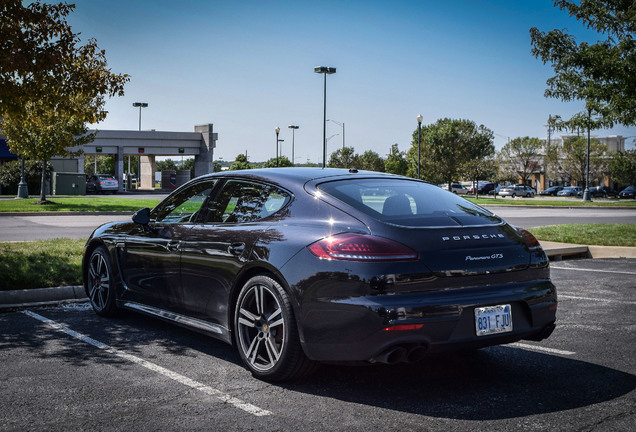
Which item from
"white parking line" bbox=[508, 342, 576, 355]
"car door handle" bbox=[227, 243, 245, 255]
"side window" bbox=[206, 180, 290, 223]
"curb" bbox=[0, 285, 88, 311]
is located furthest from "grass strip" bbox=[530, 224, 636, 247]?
"car door handle" bbox=[227, 243, 245, 255]

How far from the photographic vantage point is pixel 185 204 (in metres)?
6.12

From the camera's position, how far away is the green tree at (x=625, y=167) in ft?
244

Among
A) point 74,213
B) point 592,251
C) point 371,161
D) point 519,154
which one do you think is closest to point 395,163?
point 371,161

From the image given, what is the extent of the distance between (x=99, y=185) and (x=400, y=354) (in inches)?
2142

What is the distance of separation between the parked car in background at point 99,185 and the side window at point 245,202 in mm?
52223

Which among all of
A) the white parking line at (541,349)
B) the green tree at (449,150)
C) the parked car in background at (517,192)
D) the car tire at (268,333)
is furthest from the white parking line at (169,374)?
the parked car in background at (517,192)

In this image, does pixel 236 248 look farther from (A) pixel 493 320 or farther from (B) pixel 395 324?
(A) pixel 493 320

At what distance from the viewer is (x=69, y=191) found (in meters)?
49.6

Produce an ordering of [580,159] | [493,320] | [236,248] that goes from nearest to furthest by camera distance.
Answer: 1. [493,320]
2. [236,248]
3. [580,159]

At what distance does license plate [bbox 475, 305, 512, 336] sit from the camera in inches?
172

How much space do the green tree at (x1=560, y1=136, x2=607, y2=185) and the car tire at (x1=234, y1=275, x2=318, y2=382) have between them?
270ft

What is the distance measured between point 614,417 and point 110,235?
4944 millimetres

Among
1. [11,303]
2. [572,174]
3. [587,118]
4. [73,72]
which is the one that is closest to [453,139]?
[572,174]

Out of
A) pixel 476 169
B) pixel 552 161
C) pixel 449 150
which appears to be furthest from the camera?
pixel 552 161
